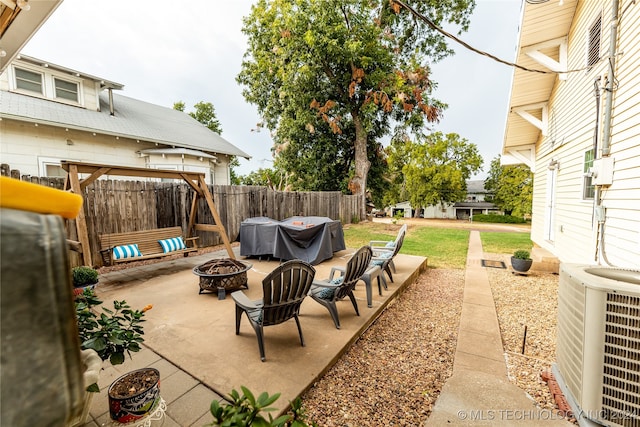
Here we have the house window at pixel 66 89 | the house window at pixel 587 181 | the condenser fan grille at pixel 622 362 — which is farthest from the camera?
the house window at pixel 66 89

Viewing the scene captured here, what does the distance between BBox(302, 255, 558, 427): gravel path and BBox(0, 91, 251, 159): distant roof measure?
10471 millimetres

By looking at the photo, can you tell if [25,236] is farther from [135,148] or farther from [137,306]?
[135,148]

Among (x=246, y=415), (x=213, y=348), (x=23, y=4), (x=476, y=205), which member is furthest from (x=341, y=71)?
(x=476, y=205)

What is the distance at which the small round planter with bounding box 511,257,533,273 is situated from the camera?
582 cm

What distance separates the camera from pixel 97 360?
0.98 m

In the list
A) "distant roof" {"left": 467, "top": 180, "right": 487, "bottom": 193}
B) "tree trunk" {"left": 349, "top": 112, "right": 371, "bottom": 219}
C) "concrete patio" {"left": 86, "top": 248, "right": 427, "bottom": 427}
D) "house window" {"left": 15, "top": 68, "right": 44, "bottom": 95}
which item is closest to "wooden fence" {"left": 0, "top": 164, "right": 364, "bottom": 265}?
"concrete patio" {"left": 86, "top": 248, "right": 427, "bottom": 427}

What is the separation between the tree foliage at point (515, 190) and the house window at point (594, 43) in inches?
1033

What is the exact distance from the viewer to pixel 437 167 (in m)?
29.9

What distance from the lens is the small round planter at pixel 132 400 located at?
66.6 inches

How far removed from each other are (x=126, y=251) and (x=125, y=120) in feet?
25.3

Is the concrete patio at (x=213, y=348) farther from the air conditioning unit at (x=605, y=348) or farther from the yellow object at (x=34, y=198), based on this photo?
the yellow object at (x=34, y=198)

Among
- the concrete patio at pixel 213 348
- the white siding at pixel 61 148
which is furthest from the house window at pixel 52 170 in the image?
the concrete patio at pixel 213 348

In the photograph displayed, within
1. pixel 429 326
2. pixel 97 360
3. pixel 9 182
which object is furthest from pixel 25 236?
pixel 429 326

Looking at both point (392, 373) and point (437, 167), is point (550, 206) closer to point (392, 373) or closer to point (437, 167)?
point (392, 373)
